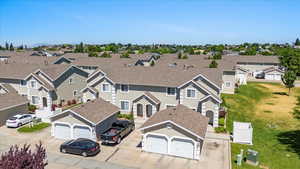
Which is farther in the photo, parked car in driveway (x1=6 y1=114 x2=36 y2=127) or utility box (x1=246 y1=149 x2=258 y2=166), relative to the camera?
parked car in driveway (x1=6 y1=114 x2=36 y2=127)

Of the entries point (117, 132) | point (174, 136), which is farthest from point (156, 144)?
point (117, 132)

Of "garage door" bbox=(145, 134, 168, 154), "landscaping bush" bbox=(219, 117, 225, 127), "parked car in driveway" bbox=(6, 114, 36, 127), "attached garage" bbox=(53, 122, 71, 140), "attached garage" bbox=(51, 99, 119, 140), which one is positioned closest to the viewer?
"garage door" bbox=(145, 134, 168, 154)

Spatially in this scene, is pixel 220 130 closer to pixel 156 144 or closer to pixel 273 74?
pixel 156 144

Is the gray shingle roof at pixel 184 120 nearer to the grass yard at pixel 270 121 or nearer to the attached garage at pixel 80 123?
the grass yard at pixel 270 121

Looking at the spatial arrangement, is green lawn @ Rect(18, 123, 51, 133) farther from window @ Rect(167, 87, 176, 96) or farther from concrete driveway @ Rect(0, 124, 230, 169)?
window @ Rect(167, 87, 176, 96)

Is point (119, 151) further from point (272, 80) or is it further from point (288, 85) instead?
point (272, 80)

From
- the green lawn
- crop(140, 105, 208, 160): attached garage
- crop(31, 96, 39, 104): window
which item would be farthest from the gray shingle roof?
crop(31, 96, 39, 104): window
